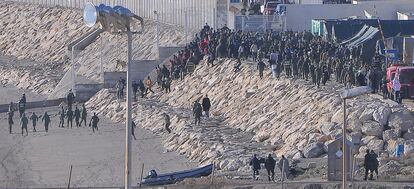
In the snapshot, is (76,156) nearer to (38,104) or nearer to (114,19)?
(38,104)

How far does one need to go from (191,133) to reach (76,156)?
10.2ft

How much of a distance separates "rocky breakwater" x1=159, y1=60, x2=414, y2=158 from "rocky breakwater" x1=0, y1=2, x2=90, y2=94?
1234 centimetres

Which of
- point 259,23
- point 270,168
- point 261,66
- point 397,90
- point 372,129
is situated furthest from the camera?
point 259,23

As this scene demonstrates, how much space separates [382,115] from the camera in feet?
131

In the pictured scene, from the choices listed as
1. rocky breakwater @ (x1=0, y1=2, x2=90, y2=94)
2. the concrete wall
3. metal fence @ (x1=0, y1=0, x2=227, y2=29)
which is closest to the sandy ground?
the concrete wall

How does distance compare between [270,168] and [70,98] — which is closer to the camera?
[270,168]

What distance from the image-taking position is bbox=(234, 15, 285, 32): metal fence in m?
59.2

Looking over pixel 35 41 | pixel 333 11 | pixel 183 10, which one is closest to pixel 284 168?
pixel 333 11

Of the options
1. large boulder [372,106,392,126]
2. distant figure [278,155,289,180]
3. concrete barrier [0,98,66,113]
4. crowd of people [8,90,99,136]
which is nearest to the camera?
distant figure [278,155,289,180]

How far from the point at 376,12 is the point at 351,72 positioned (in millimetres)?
16944

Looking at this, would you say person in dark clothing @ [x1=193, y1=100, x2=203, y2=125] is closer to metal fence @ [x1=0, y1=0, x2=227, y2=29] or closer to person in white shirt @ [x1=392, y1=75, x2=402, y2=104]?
person in white shirt @ [x1=392, y1=75, x2=402, y2=104]

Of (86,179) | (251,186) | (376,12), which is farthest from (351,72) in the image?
(376,12)

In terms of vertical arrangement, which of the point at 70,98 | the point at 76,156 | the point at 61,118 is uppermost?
the point at 70,98

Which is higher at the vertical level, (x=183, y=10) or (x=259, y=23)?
(x=183, y=10)
